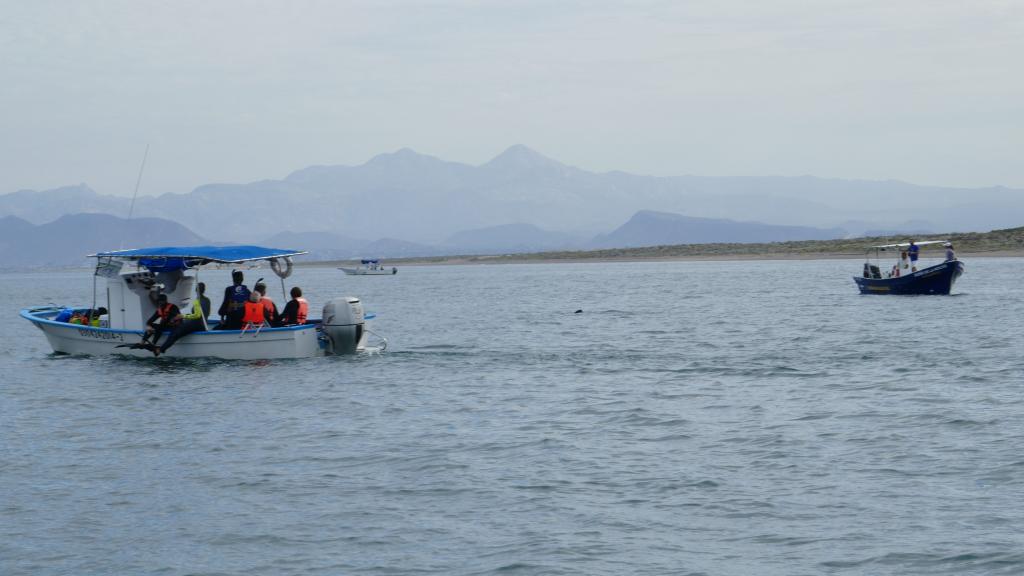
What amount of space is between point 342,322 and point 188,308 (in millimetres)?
4765

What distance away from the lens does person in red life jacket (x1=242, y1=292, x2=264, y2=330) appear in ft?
Answer: 101

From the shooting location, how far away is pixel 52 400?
26984 mm

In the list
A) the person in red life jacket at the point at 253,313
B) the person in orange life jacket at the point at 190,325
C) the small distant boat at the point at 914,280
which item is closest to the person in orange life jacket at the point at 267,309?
the person in red life jacket at the point at 253,313

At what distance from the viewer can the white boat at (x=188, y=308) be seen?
102 feet

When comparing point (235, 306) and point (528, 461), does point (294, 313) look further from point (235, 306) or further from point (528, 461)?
point (528, 461)

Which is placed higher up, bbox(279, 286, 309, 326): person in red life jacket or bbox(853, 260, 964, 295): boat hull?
bbox(279, 286, 309, 326): person in red life jacket

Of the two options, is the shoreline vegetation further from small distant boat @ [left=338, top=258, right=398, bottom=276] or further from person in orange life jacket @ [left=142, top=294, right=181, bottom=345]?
person in orange life jacket @ [left=142, top=294, right=181, bottom=345]

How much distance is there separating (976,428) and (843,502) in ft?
19.1

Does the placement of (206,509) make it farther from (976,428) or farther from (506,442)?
(976,428)

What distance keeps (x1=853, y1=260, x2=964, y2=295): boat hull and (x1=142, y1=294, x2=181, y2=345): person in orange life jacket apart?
37325 millimetres

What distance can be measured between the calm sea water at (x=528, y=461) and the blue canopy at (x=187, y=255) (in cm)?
266

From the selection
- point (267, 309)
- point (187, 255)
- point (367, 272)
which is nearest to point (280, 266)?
point (267, 309)

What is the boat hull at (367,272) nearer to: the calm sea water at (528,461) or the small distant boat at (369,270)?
the small distant boat at (369,270)

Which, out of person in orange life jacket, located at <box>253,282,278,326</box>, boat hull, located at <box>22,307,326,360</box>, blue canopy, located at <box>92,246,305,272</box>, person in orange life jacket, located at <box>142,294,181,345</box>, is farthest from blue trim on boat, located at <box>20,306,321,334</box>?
blue canopy, located at <box>92,246,305,272</box>
